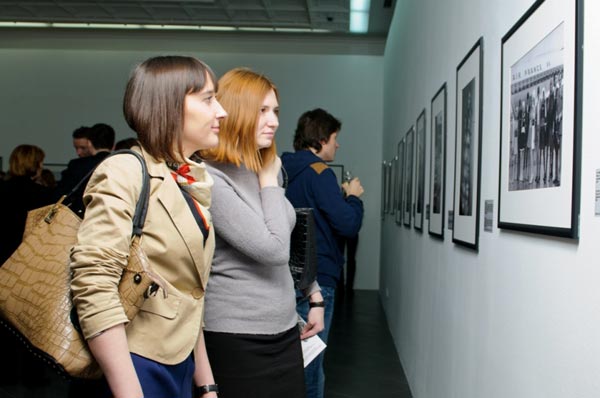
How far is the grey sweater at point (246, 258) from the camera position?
2.26 metres

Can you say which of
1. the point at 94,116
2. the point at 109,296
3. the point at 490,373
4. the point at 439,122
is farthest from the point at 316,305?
the point at 94,116

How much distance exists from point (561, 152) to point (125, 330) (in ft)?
4.13

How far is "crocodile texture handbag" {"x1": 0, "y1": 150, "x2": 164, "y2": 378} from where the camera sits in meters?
1.56

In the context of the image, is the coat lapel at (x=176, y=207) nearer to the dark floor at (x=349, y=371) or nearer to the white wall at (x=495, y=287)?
the white wall at (x=495, y=287)

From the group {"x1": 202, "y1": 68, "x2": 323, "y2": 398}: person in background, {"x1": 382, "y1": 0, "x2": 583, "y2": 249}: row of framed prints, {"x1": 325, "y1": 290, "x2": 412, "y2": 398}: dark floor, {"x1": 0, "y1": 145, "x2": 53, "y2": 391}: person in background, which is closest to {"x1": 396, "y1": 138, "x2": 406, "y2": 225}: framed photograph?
{"x1": 325, "y1": 290, "x2": 412, "y2": 398}: dark floor

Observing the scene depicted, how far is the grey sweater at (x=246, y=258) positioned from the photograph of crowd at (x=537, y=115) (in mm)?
823

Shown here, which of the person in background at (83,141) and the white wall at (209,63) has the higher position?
the white wall at (209,63)

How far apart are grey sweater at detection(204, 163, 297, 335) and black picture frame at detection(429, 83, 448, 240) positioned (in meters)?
2.05

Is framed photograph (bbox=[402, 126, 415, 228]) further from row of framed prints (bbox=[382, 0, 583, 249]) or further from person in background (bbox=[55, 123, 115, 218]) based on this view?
row of framed prints (bbox=[382, 0, 583, 249])

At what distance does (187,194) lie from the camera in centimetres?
186

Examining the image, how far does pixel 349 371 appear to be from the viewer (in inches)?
256

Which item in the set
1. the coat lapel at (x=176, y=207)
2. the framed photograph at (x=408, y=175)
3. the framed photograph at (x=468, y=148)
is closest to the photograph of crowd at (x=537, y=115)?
the framed photograph at (x=468, y=148)

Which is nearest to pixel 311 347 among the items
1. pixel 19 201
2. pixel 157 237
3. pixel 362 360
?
pixel 157 237

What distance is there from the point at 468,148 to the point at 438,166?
3.89 feet
